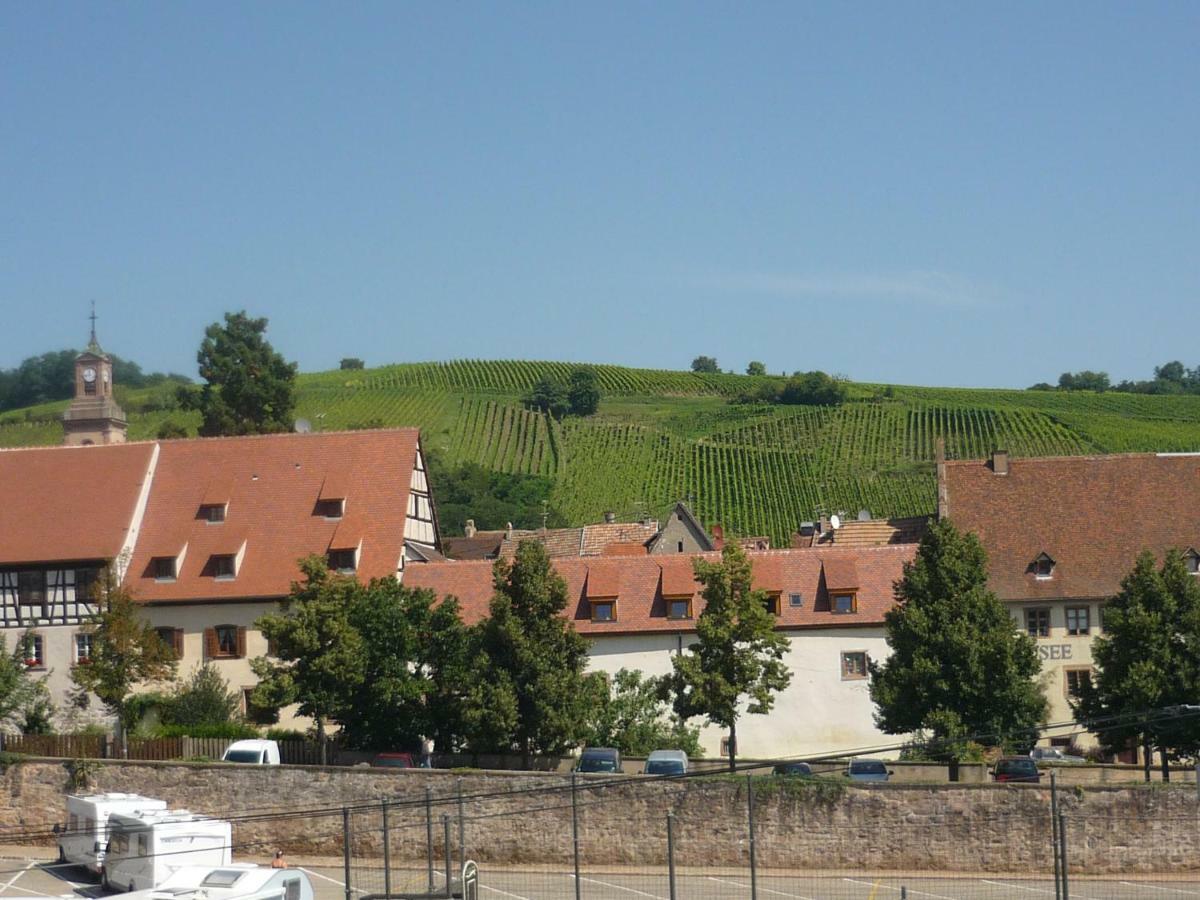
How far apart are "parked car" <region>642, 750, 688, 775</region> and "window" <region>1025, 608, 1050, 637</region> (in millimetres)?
16354

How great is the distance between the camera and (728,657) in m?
46.8

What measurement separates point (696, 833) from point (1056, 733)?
16.4 meters

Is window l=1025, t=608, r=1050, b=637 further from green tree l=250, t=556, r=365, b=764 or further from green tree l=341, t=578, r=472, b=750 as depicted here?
green tree l=250, t=556, r=365, b=764

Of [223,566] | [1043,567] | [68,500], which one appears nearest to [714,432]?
[1043,567]

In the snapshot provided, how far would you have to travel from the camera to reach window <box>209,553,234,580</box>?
183 feet

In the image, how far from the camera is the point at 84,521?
57500mm

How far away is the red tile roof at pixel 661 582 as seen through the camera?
5369 cm

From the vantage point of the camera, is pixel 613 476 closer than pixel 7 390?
Yes

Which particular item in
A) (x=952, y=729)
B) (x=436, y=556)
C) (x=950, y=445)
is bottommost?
(x=952, y=729)

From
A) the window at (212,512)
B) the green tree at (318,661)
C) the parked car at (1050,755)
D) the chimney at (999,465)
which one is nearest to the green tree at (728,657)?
the parked car at (1050,755)

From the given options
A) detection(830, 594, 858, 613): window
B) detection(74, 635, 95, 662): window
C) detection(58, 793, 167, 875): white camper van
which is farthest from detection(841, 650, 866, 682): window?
detection(74, 635, 95, 662): window

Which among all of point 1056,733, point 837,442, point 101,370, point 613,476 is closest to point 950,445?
point 837,442

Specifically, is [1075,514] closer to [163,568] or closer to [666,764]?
[666,764]

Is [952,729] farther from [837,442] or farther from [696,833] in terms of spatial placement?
[837,442]
